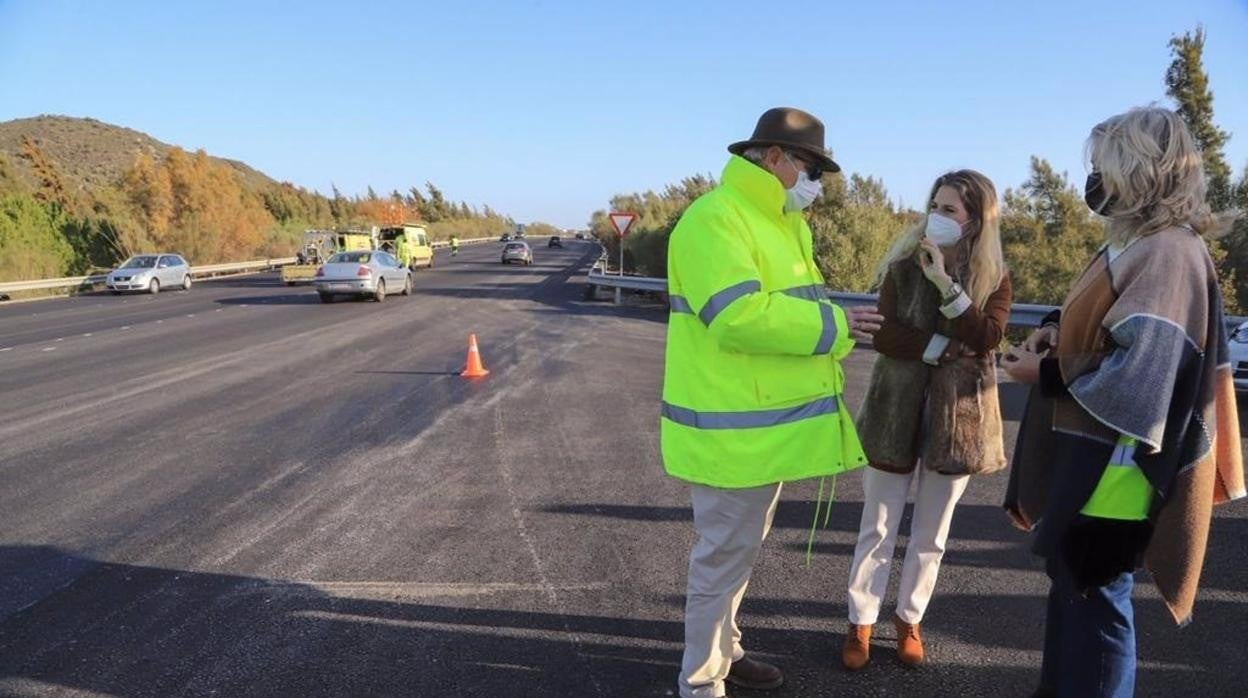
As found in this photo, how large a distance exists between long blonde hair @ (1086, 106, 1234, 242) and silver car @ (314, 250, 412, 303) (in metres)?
21.3

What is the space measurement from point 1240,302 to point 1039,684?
24.8m

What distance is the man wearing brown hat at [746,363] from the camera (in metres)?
2.49

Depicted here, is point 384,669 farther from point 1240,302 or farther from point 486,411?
point 1240,302

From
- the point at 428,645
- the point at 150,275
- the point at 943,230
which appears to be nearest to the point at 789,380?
the point at 943,230

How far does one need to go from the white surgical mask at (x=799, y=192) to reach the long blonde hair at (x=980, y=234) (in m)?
0.63

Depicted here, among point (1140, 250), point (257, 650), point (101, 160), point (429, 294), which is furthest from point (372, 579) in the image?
point (101, 160)

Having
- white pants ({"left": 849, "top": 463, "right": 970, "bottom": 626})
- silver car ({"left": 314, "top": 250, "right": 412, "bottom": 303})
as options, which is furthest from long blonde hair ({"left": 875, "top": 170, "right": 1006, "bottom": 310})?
silver car ({"left": 314, "top": 250, "right": 412, "bottom": 303})

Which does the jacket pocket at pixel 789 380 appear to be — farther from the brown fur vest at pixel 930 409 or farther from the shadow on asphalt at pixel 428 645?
the shadow on asphalt at pixel 428 645

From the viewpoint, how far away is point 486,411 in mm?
8133

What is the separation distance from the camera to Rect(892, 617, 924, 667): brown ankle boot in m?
3.19

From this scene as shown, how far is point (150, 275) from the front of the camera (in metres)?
27.1

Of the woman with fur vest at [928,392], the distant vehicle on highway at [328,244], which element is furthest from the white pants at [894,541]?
the distant vehicle on highway at [328,244]

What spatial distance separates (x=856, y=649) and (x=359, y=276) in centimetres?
2064

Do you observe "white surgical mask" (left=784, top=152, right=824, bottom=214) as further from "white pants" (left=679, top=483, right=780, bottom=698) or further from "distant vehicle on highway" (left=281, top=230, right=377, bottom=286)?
"distant vehicle on highway" (left=281, top=230, right=377, bottom=286)
